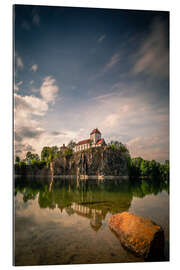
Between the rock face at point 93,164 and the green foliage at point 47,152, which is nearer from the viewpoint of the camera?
the green foliage at point 47,152

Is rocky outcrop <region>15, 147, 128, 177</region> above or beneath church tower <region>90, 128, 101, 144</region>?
beneath

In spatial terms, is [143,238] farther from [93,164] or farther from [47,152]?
[93,164]

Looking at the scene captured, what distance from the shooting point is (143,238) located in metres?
2.21

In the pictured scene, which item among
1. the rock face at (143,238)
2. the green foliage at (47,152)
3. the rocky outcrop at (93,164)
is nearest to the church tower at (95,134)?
the green foliage at (47,152)

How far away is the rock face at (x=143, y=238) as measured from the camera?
7.25 ft

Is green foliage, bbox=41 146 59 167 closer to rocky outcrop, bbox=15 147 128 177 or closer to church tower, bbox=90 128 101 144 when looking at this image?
church tower, bbox=90 128 101 144

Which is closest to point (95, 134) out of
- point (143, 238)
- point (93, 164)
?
point (143, 238)

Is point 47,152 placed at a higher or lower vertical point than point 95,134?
lower

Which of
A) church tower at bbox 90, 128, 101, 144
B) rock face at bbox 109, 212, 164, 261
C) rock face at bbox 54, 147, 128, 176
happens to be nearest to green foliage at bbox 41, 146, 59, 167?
church tower at bbox 90, 128, 101, 144

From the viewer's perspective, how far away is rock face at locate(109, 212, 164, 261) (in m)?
2.21

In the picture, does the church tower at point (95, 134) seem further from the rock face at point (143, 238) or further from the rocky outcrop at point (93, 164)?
the rocky outcrop at point (93, 164)
